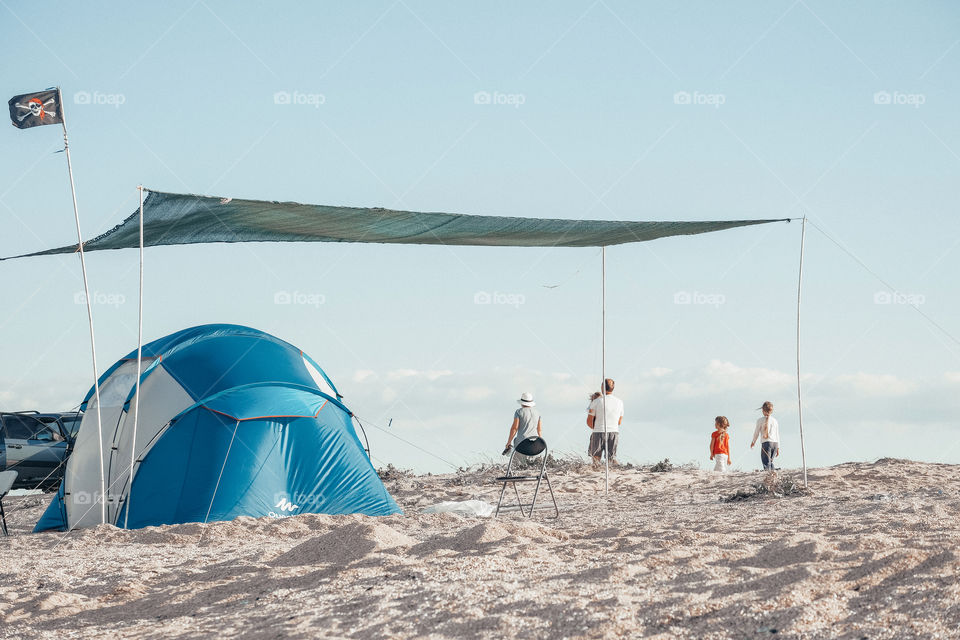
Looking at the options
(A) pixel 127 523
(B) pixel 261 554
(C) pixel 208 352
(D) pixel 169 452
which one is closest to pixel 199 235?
(C) pixel 208 352

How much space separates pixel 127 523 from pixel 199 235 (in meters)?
2.96

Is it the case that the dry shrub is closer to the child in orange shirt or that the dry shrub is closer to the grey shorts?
the child in orange shirt

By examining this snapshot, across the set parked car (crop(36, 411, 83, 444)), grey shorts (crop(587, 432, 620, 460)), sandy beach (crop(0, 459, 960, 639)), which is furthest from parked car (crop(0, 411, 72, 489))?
grey shorts (crop(587, 432, 620, 460))

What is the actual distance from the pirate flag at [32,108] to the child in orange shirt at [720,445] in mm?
9151

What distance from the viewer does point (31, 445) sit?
1365cm

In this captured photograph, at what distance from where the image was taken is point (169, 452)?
9.21 meters

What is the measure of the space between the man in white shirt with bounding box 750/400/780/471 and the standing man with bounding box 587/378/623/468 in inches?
74.6

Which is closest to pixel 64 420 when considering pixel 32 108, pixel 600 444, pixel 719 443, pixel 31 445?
pixel 31 445

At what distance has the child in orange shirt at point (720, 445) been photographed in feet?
41.9

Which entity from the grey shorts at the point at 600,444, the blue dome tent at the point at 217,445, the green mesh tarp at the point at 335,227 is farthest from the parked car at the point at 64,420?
the grey shorts at the point at 600,444

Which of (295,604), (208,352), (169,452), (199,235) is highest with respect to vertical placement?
(199,235)

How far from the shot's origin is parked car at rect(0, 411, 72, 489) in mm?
13367

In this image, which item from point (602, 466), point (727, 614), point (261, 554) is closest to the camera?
point (727, 614)

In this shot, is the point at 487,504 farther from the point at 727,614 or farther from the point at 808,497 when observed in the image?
the point at 727,614
